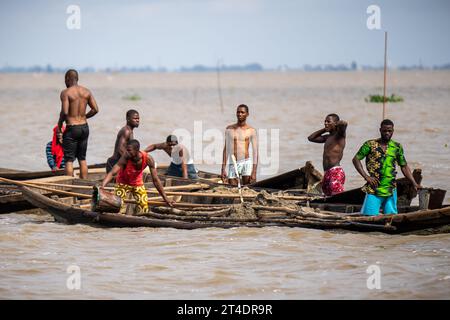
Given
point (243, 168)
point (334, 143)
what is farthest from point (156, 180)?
point (334, 143)

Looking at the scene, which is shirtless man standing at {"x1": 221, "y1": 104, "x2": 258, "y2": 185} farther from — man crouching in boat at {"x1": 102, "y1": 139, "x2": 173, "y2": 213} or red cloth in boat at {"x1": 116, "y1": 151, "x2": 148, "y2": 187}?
red cloth in boat at {"x1": 116, "y1": 151, "x2": 148, "y2": 187}

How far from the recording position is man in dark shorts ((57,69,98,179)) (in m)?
11.1

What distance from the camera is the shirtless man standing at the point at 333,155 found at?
9.91 m

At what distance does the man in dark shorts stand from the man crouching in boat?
1.65 metres

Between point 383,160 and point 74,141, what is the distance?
14.2 ft

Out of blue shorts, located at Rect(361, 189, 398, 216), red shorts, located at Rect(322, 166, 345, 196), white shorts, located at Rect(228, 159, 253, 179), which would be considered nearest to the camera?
blue shorts, located at Rect(361, 189, 398, 216)

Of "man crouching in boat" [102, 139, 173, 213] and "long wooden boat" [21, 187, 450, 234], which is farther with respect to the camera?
"man crouching in boat" [102, 139, 173, 213]

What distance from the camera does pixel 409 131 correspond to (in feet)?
72.8

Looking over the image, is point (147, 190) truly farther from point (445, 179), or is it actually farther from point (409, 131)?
A: point (409, 131)

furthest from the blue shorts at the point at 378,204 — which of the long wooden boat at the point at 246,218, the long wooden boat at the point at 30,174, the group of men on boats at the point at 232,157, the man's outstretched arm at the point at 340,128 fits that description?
the long wooden boat at the point at 30,174

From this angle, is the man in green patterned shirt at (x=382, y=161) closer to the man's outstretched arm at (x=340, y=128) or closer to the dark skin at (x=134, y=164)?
the man's outstretched arm at (x=340, y=128)

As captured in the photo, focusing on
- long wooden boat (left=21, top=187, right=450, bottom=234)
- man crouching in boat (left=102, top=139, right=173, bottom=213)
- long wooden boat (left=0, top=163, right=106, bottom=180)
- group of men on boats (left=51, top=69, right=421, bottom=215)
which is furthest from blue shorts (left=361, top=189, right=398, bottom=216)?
long wooden boat (left=0, top=163, right=106, bottom=180)

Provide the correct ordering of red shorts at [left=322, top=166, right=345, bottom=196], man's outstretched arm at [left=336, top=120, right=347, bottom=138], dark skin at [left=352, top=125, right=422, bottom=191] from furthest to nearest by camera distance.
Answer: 1. red shorts at [left=322, top=166, right=345, bottom=196]
2. man's outstretched arm at [left=336, top=120, right=347, bottom=138]
3. dark skin at [left=352, top=125, right=422, bottom=191]

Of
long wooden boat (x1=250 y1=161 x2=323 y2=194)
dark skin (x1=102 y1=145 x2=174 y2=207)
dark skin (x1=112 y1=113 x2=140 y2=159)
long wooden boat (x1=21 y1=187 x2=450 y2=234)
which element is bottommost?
long wooden boat (x1=21 y1=187 x2=450 y2=234)
